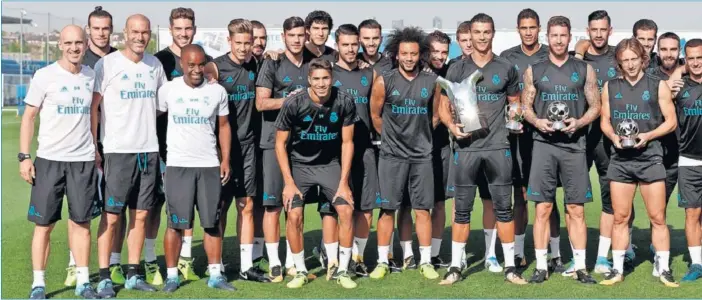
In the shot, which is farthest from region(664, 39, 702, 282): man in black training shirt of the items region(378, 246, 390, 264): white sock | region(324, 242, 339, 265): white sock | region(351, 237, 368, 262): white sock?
region(324, 242, 339, 265): white sock

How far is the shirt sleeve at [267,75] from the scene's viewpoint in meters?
8.28

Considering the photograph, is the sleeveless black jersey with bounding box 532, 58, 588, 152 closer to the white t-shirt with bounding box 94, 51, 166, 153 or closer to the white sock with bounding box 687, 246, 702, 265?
the white sock with bounding box 687, 246, 702, 265

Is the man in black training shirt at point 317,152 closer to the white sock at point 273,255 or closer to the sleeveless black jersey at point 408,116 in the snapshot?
the white sock at point 273,255

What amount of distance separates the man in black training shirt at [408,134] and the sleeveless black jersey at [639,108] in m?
1.58

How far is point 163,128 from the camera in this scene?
8273 mm

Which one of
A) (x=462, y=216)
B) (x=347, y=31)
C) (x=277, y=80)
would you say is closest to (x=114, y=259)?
(x=277, y=80)

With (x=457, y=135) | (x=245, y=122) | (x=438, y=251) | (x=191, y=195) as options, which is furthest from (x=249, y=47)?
(x=438, y=251)

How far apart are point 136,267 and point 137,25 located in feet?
6.83

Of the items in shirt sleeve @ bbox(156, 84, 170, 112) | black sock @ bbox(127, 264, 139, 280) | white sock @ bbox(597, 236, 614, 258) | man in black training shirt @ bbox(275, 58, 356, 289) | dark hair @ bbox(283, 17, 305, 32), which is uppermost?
dark hair @ bbox(283, 17, 305, 32)

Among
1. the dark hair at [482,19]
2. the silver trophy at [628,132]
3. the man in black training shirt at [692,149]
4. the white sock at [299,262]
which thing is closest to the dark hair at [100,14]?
the white sock at [299,262]

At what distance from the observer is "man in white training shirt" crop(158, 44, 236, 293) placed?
25.2 ft

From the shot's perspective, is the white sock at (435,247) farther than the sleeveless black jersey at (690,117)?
Yes

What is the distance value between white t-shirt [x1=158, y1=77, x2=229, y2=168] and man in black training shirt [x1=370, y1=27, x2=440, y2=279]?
5.12 feet

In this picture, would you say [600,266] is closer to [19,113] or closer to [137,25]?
[137,25]
